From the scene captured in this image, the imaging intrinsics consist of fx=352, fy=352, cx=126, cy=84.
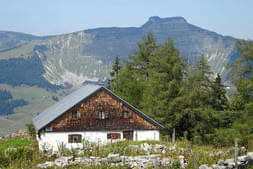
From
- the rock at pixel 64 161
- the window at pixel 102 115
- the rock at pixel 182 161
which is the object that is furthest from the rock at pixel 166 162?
the window at pixel 102 115

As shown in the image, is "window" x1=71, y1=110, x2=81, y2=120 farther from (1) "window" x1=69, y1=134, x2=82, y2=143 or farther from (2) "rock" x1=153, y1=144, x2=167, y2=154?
(2) "rock" x1=153, y1=144, x2=167, y2=154

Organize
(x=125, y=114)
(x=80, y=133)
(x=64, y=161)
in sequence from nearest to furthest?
1. (x=64, y=161)
2. (x=80, y=133)
3. (x=125, y=114)

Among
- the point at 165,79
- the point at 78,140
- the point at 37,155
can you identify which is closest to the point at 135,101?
the point at 165,79

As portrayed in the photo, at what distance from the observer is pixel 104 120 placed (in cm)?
3922

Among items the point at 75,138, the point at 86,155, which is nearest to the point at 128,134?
the point at 75,138

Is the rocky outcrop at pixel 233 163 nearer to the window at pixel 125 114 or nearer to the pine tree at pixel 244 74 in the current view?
the pine tree at pixel 244 74

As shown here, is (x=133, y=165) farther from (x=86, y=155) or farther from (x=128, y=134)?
(x=128, y=134)

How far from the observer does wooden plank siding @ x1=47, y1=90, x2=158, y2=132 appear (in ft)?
126

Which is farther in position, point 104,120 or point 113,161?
point 104,120

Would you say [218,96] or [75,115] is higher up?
[218,96]

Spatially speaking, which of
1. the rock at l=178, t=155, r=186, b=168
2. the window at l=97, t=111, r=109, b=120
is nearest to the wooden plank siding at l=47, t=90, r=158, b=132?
the window at l=97, t=111, r=109, b=120

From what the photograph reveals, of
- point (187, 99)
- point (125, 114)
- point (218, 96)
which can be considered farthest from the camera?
point (218, 96)

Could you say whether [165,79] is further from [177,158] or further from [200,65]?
[177,158]

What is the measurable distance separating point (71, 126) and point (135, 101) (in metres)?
21.6
